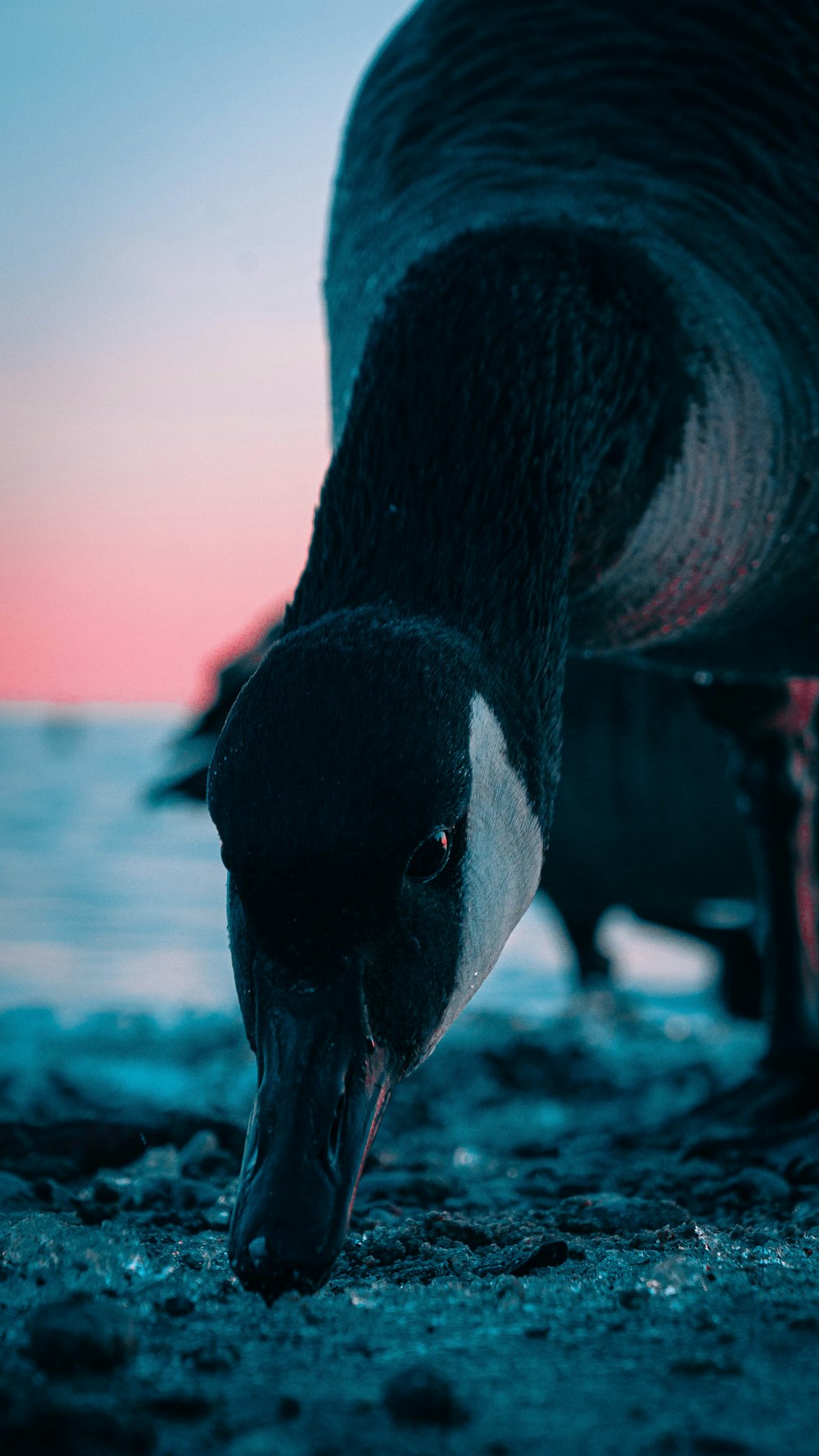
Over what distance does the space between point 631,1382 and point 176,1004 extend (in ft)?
30.0

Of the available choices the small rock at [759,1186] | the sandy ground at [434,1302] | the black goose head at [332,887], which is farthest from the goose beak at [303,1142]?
the small rock at [759,1186]

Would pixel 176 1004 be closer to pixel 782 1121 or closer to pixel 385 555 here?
pixel 782 1121

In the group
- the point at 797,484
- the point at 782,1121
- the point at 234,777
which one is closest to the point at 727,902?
the point at 782,1121

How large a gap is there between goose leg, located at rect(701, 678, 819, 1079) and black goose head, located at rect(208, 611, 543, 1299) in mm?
3119

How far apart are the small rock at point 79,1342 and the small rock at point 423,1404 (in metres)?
0.46

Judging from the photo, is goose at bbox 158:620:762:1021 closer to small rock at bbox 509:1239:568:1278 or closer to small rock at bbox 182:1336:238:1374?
small rock at bbox 509:1239:568:1278

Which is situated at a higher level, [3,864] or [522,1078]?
[522,1078]

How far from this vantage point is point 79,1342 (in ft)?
7.45

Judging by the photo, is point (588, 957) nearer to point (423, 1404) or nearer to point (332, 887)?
point (332, 887)

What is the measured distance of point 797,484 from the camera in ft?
14.7

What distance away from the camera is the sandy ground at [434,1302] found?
81.6 inches

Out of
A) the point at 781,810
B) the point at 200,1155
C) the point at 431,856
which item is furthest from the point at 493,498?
the point at 781,810

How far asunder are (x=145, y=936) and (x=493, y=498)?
484 inches

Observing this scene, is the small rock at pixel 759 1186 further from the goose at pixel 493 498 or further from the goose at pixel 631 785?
the goose at pixel 631 785
